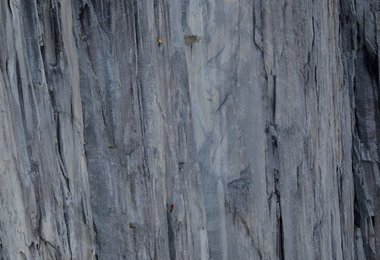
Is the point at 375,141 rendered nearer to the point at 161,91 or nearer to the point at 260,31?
the point at 260,31

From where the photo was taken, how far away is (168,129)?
4.89ft

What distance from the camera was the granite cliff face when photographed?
1.30 meters

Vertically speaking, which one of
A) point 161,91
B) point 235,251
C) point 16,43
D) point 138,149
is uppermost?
point 16,43

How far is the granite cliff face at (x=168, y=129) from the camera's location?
4.25 feet

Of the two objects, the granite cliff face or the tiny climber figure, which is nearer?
the granite cliff face

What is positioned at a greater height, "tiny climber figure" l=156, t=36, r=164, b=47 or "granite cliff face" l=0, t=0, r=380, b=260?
"tiny climber figure" l=156, t=36, r=164, b=47

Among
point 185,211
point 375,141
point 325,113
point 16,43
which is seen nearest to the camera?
point 16,43

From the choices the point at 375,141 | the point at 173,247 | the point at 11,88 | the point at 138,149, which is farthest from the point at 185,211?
the point at 375,141

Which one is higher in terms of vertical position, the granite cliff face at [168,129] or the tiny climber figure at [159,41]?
the tiny climber figure at [159,41]

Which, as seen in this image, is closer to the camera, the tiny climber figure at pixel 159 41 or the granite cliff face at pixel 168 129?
the granite cliff face at pixel 168 129

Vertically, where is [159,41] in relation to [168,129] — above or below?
above

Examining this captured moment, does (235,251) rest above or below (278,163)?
below

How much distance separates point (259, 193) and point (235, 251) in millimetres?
184

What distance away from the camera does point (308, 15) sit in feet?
5.85
